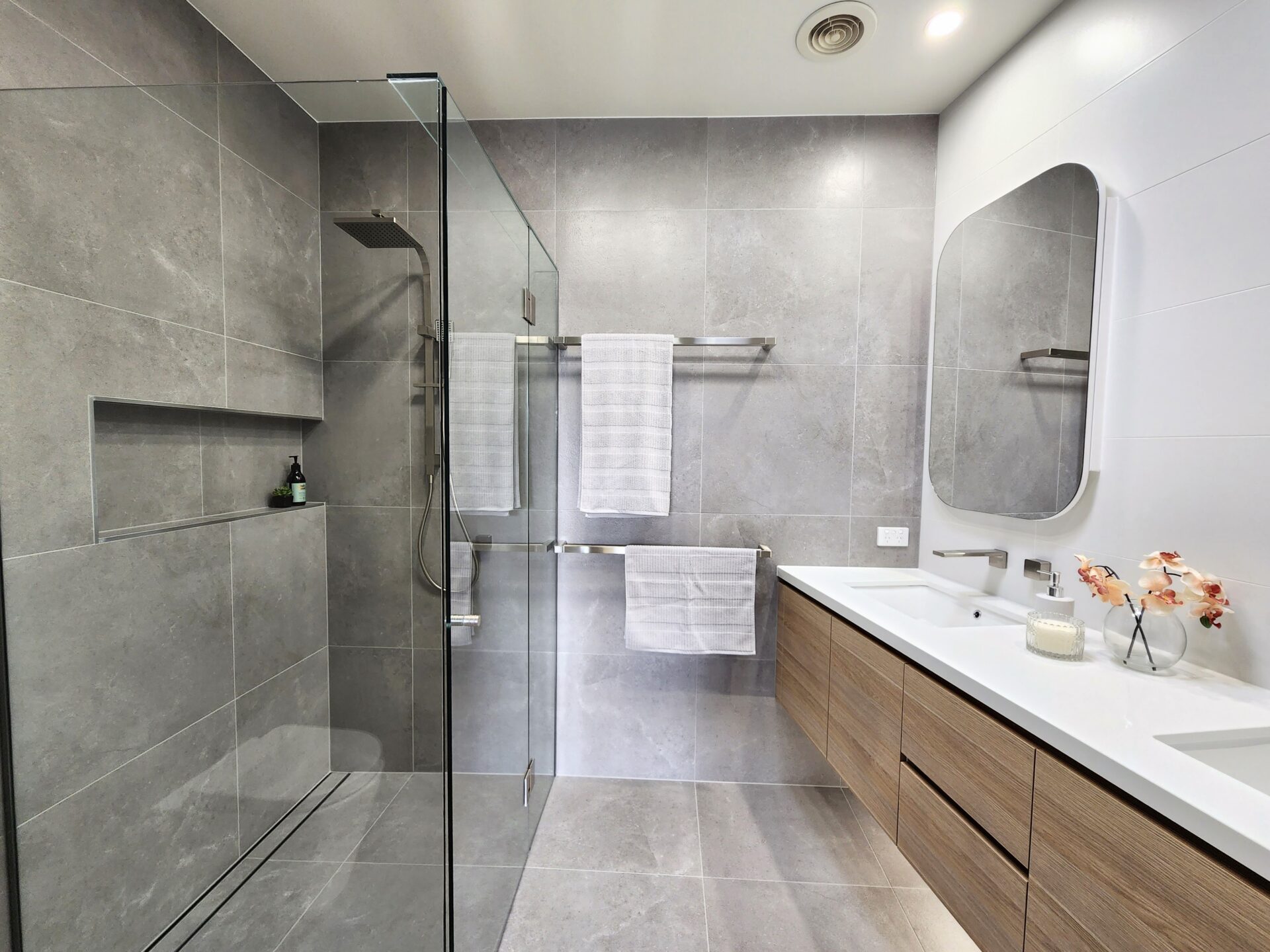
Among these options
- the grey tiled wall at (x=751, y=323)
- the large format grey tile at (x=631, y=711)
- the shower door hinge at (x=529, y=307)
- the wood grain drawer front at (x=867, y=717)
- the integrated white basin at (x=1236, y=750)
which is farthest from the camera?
the large format grey tile at (x=631, y=711)

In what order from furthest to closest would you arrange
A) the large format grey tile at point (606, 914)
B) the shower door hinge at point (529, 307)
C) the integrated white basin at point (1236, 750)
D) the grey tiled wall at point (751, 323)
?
1. the grey tiled wall at point (751, 323)
2. the shower door hinge at point (529, 307)
3. the large format grey tile at point (606, 914)
4. the integrated white basin at point (1236, 750)

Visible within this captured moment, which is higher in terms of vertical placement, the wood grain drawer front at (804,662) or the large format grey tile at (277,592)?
the large format grey tile at (277,592)

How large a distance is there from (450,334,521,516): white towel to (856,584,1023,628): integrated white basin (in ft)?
3.67

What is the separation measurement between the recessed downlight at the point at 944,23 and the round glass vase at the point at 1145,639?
4.99 feet

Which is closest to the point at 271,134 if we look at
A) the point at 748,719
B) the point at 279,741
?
the point at 279,741

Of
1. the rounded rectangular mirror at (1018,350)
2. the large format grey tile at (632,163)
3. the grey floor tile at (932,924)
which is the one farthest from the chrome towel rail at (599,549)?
the large format grey tile at (632,163)

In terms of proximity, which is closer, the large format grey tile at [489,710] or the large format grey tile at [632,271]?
the large format grey tile at [489,710]

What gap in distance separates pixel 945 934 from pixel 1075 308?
5.34 ft

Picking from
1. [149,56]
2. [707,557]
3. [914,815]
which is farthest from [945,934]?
[149,56]

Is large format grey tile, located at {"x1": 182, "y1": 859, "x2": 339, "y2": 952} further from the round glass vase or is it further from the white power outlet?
the white power outlet

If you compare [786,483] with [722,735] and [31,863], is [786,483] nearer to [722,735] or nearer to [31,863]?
[722,735]

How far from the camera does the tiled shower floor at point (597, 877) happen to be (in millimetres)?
993

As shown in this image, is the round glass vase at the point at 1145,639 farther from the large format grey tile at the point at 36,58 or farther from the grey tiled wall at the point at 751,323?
the large format grey tile at the point at 36,58

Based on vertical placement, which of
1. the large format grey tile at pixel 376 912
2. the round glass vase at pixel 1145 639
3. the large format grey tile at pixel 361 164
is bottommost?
the large format grey tile at pixel 376 912
